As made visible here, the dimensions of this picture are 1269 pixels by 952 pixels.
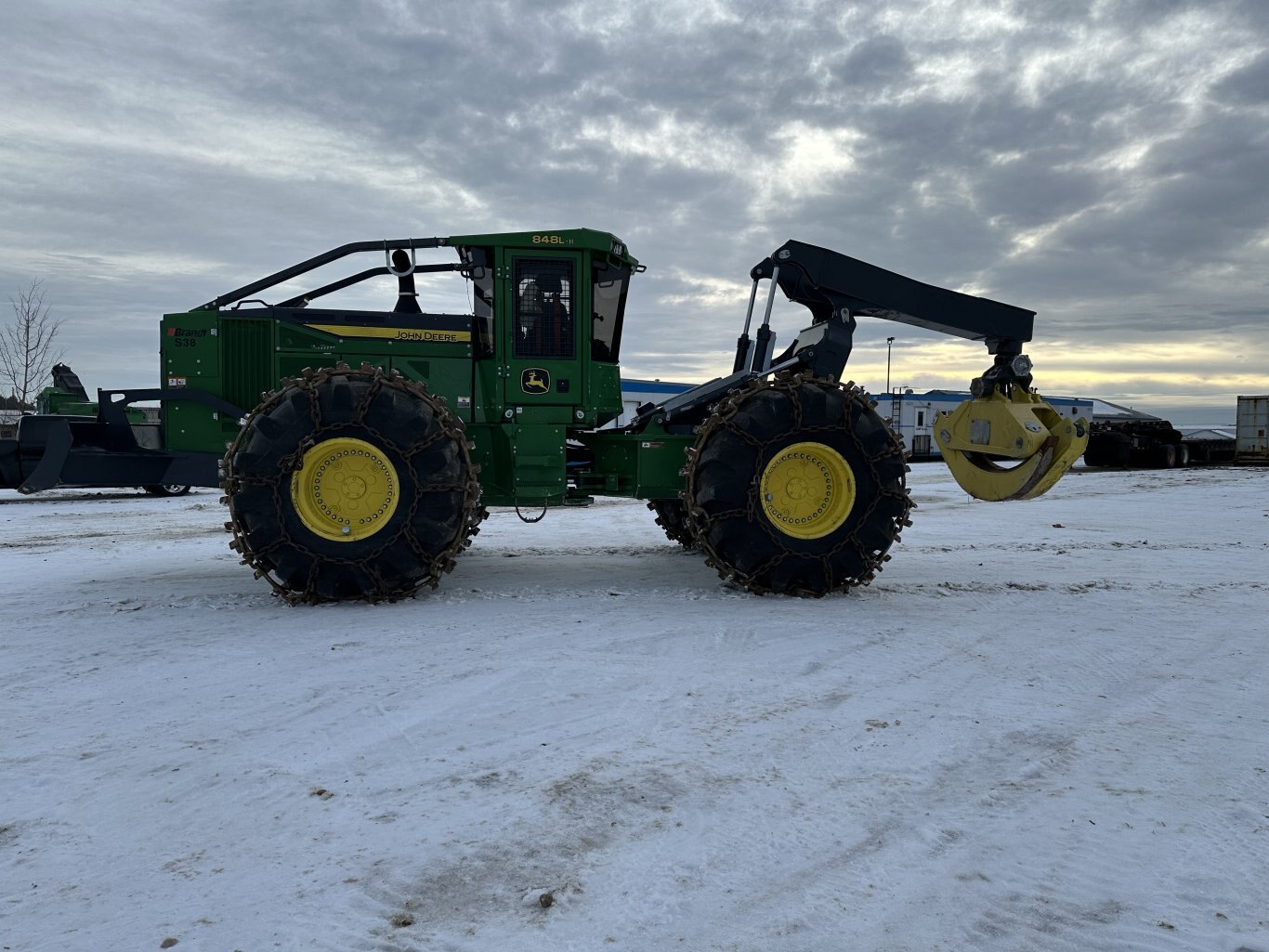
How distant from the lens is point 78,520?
12609 millimetres

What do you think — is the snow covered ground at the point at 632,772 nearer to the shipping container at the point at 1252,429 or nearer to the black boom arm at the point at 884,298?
the black boom arm at the point at 884,298

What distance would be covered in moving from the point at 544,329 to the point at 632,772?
454 centimetres

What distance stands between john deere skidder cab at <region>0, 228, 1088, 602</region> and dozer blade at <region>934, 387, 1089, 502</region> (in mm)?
19

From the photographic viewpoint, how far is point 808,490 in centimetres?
685

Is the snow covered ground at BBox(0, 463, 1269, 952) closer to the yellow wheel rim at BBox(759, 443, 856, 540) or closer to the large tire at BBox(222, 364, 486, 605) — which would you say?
the large tire at BBox(222, 364, 486, 605)

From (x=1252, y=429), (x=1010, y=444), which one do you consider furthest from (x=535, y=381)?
(x=1252, y=429)

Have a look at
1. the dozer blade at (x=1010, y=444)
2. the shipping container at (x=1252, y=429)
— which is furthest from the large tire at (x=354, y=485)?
the shipping container at (x=1252, y=429)

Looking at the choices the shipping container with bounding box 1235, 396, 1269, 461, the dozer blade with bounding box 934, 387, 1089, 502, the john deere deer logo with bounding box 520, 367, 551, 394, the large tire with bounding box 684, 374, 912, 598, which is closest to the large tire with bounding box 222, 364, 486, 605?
the john deere deer logo with bounding box 520, 367, 551, 394

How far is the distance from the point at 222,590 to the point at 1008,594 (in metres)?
6.39

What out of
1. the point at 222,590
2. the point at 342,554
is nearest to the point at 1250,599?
the point at 342,554

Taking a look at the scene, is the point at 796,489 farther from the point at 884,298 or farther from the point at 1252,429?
the point at 1252,429

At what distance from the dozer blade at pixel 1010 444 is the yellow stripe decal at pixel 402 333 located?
442cm

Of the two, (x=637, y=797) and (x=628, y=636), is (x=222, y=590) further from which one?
(x=637, y=797)

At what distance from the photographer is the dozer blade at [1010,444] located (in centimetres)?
763
